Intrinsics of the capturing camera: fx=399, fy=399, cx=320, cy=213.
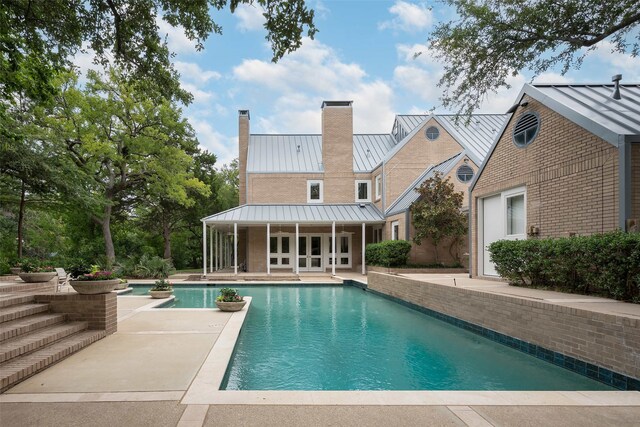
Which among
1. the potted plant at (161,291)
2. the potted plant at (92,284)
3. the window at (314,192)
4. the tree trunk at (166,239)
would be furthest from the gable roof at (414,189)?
the tree trunk at (166,239)

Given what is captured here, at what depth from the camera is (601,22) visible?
7.98 m

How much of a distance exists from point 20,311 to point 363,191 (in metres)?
21.4

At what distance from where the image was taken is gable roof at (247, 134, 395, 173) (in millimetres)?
25859

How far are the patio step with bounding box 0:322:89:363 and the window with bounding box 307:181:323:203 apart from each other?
1907 cm

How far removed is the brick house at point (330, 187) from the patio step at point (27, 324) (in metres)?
15.5

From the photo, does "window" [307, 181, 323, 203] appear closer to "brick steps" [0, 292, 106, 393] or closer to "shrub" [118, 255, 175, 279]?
"shrub" [118, 255, 175, 279]

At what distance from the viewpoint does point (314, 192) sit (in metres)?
25.7

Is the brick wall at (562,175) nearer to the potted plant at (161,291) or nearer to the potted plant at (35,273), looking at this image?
the potted plant at (161,291)

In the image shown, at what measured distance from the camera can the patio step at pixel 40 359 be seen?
4.42 meters

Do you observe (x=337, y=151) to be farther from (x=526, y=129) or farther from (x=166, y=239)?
(x=526, y=129)

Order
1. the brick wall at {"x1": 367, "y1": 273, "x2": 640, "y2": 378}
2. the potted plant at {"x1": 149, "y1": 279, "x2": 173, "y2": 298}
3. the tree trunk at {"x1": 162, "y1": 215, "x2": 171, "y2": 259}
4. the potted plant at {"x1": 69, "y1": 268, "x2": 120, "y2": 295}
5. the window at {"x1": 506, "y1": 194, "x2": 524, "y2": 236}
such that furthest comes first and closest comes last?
the tree trunk at {"x1": 162, "y1": 215, "x2": 171, "y2": 259}, the potted plant at {"x1": 149, "y1": 279, "x2": 173, "y2": 298}, the window at {"x1": 506, "y1": 194, "x2": 524, "y2": 236}, the potted plant at {"x1": 69, "y1": 268, "x2": 120, "y2": 295}, the brick wall at {"x1": 367, "y1": 273, "x2": 640, "y2": 378}

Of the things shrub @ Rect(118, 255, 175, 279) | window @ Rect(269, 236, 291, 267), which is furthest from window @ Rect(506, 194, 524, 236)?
shrub @ Rect(118, 255, 175, 279)

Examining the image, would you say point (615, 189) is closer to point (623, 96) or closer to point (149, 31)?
point (623, 96)

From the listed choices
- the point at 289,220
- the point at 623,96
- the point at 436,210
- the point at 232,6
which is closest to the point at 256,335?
the point at 232,6
